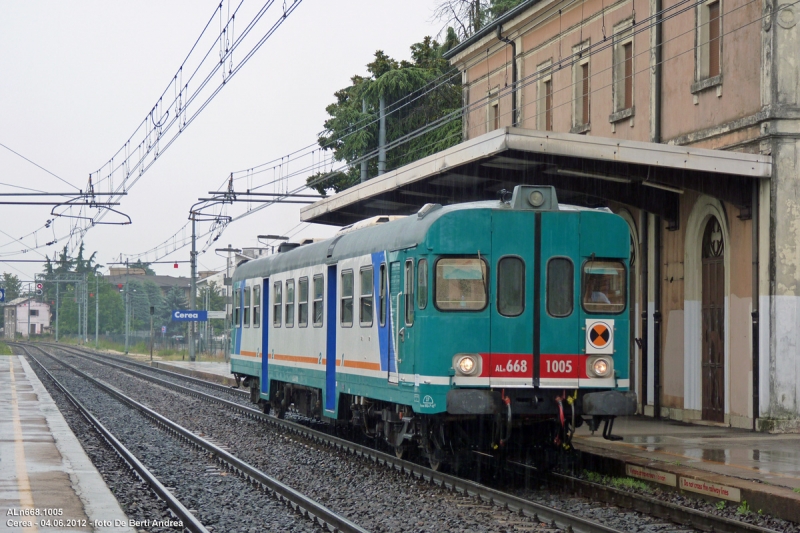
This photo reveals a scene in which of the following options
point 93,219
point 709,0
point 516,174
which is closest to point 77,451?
point 516,174

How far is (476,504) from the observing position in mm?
10984

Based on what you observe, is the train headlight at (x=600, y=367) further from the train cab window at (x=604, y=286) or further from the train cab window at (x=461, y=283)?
the train cab window at (x=461, y=283)

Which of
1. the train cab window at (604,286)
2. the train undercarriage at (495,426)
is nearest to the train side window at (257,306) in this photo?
the train undercarriage at (495,426)

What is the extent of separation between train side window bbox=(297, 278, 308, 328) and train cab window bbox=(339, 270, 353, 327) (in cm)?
209

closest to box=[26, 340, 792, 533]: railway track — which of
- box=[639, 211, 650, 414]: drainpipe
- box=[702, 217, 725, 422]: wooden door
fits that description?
box=[702, 217, 725, 422]: wooden door

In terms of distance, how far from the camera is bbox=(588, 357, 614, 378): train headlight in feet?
40.1

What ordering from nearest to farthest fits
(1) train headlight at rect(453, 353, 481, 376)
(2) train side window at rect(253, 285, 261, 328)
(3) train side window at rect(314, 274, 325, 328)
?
(1) train headlight at rect(453, 353, 481, 376)
(3) train side window at rect(314, 274, 325, 328)
(2) train side window at rect(253, 285, 261, 328)

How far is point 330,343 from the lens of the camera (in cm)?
1623

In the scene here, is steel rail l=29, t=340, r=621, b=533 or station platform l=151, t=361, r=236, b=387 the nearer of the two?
steel rail l=29, t=340, r=621, b=533

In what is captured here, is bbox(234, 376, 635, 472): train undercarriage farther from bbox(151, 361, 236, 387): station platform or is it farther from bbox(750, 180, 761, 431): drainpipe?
bbox(151, 361, 236, 387): station platform

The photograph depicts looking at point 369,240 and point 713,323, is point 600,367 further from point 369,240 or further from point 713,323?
point 713,323

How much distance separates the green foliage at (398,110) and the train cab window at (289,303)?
70.8 ft

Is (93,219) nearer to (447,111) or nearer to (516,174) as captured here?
(447,111)

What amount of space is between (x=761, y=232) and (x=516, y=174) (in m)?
3.93
